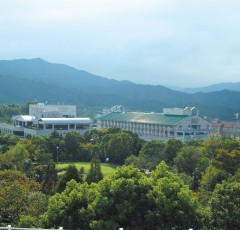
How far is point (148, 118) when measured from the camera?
5950 cm

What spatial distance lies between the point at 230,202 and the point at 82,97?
13895 cm

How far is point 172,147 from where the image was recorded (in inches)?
1276

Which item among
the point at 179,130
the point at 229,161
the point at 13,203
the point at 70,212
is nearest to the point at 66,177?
the point at 13,203

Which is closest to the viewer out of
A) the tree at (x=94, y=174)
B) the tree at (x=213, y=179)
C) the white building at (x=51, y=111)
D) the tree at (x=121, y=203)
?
the tree at (x=121, y=203)

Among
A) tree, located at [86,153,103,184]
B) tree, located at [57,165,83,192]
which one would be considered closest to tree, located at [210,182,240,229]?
tree, located at [57,165,83,192]

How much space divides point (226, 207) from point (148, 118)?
47.8 meters

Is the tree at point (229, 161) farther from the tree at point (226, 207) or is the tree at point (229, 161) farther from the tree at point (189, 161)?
the tree at point (226, 207)

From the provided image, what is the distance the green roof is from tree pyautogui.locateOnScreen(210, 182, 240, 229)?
137 feet

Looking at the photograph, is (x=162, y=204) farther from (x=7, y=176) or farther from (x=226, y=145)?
(x=226, y=145)

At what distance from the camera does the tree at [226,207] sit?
11.4m

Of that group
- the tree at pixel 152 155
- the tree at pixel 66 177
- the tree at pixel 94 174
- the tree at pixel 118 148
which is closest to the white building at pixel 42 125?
the tree at pixel 118 148

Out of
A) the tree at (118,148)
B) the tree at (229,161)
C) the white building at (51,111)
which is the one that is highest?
the white building at (51,111)

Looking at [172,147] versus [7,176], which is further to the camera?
[172,147]

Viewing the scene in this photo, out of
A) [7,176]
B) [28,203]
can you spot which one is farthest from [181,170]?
[28,203]
